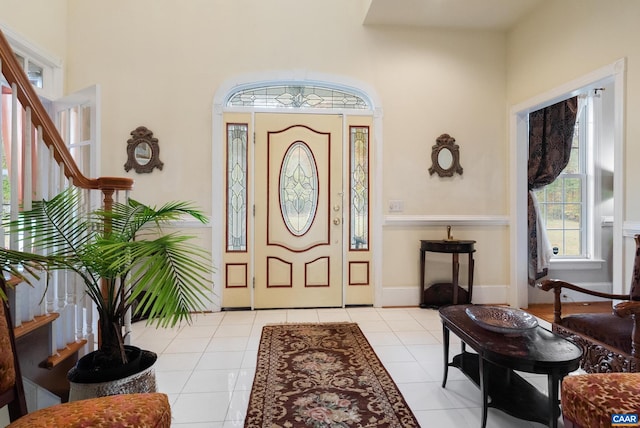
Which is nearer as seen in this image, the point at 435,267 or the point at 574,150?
the point at 435,267

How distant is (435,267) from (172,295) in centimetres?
309

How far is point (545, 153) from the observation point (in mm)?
3770

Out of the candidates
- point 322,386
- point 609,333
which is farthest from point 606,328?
point 322,386

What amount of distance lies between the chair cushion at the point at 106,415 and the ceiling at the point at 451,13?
12.0 feet

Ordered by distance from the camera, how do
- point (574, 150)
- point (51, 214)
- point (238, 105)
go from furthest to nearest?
point (574, 150), point (238, 105), point (51, 214)

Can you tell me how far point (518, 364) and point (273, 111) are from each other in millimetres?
3088

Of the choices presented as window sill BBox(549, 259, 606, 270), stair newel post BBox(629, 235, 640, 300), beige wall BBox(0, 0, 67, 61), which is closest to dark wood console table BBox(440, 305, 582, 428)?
stair newel post BBox(629, 235, 640, 300)

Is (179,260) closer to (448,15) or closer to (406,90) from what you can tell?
(406,90)

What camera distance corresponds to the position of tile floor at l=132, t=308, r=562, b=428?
1.75 m

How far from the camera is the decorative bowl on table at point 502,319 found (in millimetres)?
1621

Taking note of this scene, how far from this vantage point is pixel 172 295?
1239 millimetres

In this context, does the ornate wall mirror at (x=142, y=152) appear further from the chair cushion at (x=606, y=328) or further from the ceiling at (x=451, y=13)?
the chair cushion at (x=606, y=328)

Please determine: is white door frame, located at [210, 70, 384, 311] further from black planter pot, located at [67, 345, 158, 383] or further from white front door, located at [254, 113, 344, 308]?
black planter pot, located at [67, 345, 158, 383]

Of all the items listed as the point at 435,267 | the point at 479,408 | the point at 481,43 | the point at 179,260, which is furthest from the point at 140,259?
the point at 481,43
